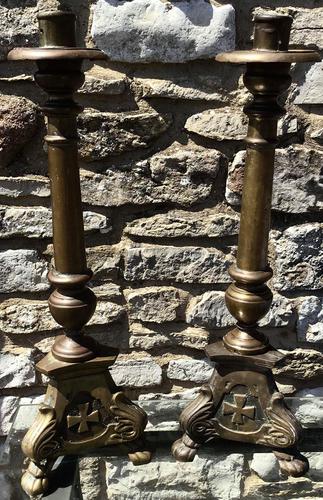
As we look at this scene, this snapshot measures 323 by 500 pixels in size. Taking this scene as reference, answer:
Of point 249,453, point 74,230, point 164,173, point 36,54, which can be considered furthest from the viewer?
point 164,173

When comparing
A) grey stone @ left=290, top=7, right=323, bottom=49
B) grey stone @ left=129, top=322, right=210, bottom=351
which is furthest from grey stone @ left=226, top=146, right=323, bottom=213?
grey stone @ left=129, top=322, right=210, bottom=351

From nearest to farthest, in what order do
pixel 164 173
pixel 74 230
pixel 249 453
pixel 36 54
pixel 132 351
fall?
1. pixel 36 54
2. pixel 74 230
3. pixel 249 453
4. pixel 164 173
5. pixel 132 351

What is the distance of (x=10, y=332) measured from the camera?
4.60ft

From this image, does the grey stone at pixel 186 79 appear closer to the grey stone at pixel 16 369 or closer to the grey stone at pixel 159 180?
the grey stone at pixel 159 180

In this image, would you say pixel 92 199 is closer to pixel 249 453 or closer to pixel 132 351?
pixel 132 351

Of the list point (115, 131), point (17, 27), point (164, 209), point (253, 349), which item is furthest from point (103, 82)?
point (253, 349)

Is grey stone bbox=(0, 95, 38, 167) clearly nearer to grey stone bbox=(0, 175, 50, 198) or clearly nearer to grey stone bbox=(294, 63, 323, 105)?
grey stone bbox=(0, 175, 50, 198)

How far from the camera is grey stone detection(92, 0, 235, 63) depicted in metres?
1.20

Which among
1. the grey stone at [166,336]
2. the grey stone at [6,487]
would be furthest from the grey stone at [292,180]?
the grey stone at [6,487]

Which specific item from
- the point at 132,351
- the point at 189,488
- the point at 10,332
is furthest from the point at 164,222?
the point at 189,488

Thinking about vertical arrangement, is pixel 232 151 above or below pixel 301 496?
above

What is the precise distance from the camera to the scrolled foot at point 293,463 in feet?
3.48

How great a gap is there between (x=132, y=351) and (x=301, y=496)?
0.51 metres

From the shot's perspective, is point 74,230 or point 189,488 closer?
point 74,230
